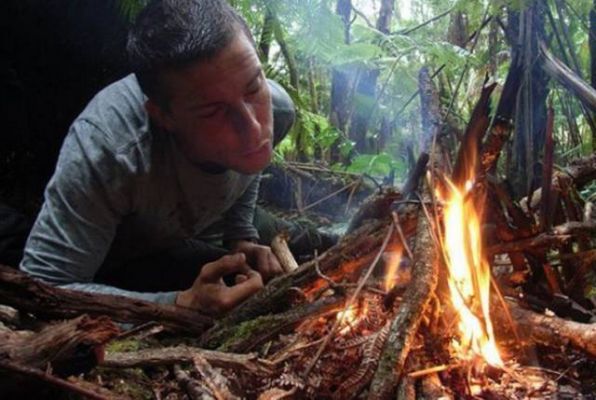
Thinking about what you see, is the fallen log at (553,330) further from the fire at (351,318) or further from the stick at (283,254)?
the stick at (283,254)

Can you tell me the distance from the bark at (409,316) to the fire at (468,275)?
62 millimetres

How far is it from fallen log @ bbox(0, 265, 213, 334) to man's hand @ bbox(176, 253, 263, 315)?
0.22 feet

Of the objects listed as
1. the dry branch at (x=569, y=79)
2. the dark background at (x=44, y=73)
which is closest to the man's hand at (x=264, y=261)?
the dry branch at (x=569, y=79)

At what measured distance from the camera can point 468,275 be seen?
1.55 m

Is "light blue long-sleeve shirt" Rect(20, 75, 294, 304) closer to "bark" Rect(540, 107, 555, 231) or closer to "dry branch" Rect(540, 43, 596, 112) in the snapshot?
"bark" Rect(540, 107, 555, 231)

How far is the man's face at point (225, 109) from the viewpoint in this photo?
209 cm

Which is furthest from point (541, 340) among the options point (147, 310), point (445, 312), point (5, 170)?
point (5, 170)

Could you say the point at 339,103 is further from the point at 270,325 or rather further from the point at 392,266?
the point at 270,325

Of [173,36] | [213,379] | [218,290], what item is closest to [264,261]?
[218,290]

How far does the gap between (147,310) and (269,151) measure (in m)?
0.91

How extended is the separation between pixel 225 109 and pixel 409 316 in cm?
121

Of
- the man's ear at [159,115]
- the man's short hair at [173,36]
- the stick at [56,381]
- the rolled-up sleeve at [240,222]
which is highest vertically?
the man's short hair at [173,36]

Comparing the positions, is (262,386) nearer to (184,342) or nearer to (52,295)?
(184,342)

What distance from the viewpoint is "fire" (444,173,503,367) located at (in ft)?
4.75
